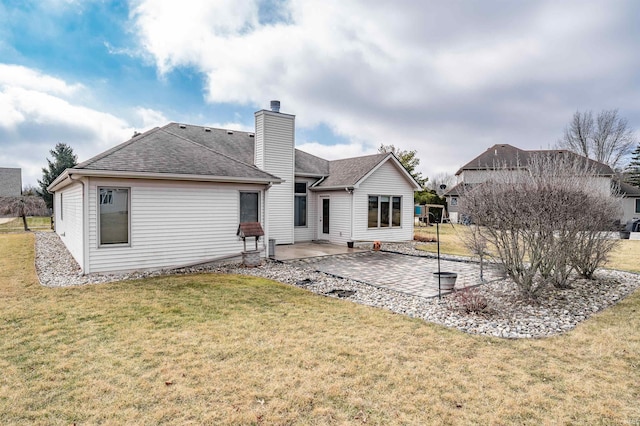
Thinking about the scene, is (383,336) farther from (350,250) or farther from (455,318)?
(350,250)

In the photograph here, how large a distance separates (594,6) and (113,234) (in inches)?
574

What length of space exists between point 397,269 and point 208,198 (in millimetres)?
6234

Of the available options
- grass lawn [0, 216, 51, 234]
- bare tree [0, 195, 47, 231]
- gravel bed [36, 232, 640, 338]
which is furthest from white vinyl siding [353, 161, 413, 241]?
bare tree [0, 195, 47, 231]

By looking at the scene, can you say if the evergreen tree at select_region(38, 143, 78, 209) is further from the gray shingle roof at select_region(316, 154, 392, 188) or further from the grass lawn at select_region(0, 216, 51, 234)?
the gray shingle roof at select_region(316, 154, 392, 188)

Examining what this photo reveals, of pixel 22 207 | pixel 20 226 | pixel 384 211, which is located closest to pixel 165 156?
pixel 384 211

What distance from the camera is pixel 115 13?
1195 centimetres

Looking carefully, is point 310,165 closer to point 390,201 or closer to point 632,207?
point 390,201

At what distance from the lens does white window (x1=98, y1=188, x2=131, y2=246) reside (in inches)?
366

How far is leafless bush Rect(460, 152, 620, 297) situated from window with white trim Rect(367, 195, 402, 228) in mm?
8370

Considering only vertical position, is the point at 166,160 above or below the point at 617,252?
above

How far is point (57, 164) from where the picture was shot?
115 ft

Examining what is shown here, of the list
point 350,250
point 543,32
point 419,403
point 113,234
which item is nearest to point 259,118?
point 350,250

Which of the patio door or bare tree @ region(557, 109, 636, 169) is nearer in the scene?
the patio door

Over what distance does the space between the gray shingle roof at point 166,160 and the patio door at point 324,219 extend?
5.59 metres
